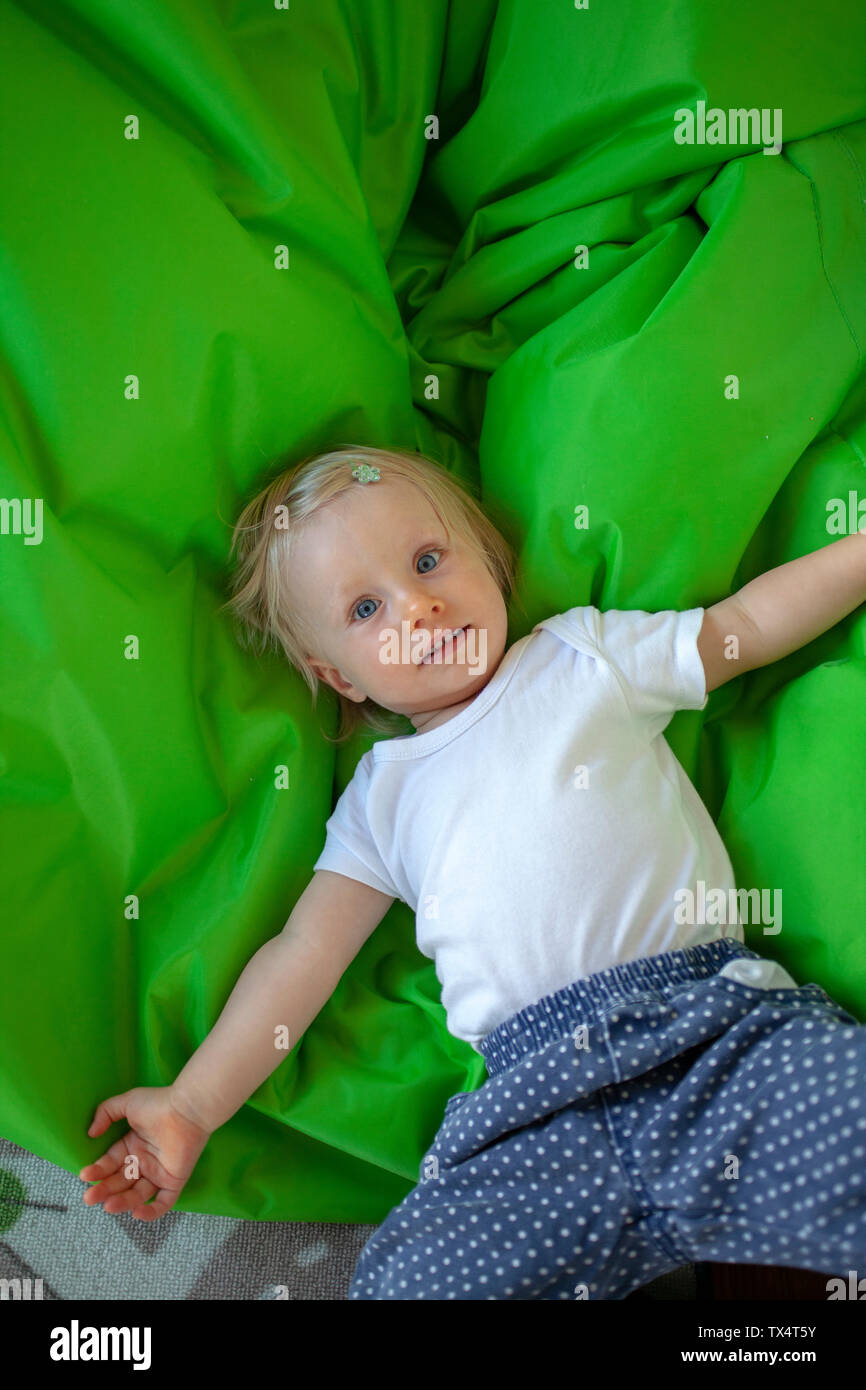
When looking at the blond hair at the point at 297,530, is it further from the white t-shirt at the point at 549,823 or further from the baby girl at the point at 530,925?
the white t-shirt at the point at 549,823

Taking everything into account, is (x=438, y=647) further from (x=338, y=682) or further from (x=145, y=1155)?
(x=145, y=1155)

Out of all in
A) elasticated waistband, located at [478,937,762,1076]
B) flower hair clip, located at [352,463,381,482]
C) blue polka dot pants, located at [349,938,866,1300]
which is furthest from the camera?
flower hair clip, located at [352,463,381,482]

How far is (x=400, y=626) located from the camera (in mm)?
1141

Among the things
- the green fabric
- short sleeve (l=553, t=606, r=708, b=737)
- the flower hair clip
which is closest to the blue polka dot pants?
the green fabric

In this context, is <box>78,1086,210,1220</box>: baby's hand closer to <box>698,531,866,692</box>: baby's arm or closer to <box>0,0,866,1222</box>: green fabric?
<box>0,0,866,1222</box>: green fabric

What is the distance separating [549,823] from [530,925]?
102 mm

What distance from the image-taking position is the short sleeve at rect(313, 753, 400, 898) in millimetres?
1217

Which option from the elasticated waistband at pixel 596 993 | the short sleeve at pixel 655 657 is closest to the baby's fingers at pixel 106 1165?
the elasticated waistband at pixel 596 993

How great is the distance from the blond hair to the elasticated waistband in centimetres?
38

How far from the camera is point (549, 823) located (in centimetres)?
112

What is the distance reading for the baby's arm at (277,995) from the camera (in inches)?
45.5

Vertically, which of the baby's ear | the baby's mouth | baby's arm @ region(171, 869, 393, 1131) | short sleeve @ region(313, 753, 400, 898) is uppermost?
the baby's mouth
